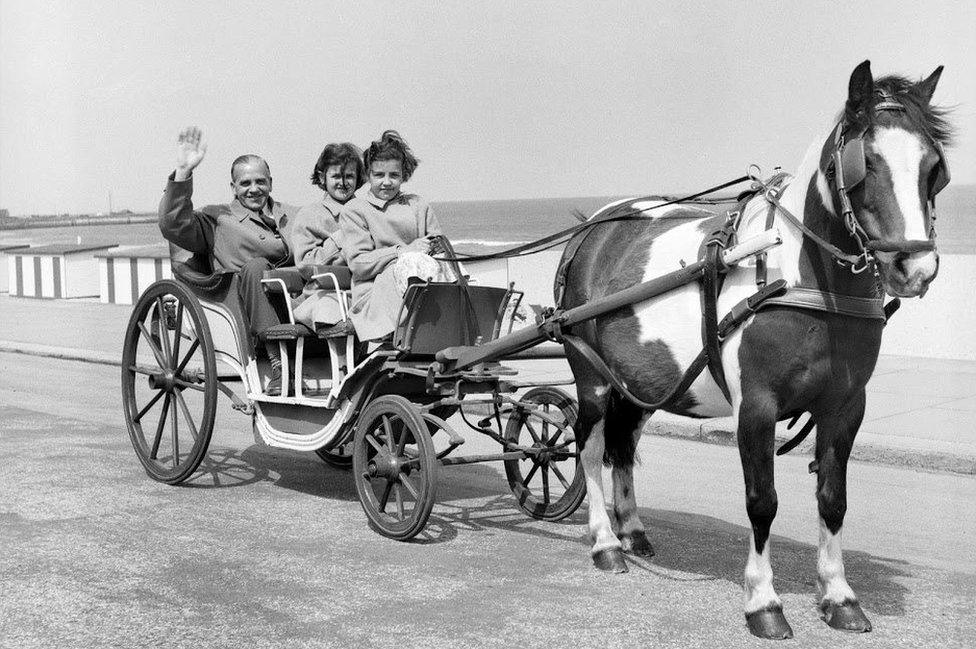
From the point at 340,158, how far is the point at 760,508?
416 centimetres

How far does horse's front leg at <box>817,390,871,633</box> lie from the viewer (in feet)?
17.4

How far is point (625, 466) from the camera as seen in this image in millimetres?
6723

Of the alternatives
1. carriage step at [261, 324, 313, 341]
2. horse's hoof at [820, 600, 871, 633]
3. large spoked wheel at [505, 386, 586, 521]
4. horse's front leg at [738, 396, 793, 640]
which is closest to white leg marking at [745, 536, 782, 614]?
horse's front leg at [738, 396, 793, 640]

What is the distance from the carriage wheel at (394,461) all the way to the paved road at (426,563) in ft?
0.49

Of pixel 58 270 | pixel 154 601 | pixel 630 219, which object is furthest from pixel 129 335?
pixel 58 270

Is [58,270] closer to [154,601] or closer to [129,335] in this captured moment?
[129,335]

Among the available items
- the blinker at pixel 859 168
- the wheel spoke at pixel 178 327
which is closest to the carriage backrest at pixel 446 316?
the wheel spoke at pixel 178 327

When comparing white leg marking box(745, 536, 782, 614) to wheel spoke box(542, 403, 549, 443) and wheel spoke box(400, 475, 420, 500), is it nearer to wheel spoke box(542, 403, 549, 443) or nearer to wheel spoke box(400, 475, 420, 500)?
wheel spoke box(400, 475, 420, 500)

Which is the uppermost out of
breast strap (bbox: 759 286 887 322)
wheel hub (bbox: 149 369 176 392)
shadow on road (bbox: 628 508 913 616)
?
breast strap (bbox: 759 286 887 322)

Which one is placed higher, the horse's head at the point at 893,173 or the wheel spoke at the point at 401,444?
the horse's head at the point at 893,173

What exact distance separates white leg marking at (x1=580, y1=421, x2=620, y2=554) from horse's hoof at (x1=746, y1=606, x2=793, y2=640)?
4.00 ft

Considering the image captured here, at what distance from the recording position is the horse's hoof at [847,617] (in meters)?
5.24

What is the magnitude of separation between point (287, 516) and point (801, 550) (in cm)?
297

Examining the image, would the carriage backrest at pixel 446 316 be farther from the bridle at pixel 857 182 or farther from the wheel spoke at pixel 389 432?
the bridle at pixel 857 182
